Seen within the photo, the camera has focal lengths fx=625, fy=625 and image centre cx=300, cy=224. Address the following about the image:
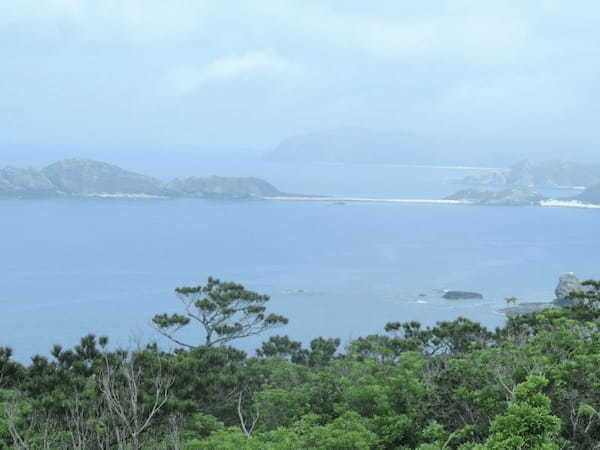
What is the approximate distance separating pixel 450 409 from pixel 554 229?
107 meters

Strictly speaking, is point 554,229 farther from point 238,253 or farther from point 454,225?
point 238,253

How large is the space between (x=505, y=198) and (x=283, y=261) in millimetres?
87236

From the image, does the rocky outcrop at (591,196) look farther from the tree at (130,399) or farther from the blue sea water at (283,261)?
the tree at (130,399)

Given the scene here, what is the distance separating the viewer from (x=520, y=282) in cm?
6838

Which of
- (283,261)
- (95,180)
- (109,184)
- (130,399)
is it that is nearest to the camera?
(130,399)

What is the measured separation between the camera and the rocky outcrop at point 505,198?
481 ft

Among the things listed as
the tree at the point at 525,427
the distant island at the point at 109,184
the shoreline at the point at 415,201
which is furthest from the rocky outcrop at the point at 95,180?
the tree at the point at 525,427

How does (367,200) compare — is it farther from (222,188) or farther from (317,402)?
(317,402)

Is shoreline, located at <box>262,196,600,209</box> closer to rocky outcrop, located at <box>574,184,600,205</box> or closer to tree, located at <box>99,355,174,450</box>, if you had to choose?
rocky outcrop, located at <box>574,184,600,205</box>

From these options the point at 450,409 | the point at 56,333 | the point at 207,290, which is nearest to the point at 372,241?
the point at 56,333

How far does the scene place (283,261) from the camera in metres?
78.2

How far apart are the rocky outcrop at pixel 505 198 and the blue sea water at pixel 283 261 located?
13518 mm

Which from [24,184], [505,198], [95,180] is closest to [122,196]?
[95,180]

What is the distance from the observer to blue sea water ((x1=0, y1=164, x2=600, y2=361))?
2147 inches
